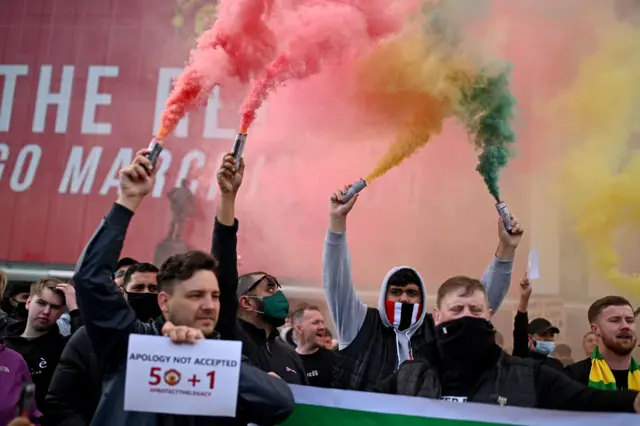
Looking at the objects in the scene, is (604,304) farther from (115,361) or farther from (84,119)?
(84,119)

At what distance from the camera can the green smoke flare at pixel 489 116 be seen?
6.24m

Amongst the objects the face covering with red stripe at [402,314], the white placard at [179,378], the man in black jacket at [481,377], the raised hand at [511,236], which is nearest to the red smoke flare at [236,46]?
the raised hand at [511,236]

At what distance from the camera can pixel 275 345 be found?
368cm

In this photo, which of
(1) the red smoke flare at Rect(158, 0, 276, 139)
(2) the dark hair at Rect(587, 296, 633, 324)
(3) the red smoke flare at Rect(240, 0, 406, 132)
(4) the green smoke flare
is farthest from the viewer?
(3) the red smoke flare at Rect(240, 0, 406, 132)

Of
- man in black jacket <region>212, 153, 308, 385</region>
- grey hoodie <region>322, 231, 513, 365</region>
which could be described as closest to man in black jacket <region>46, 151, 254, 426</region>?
man in black jacket <region>212, 153, 308, 385</region>

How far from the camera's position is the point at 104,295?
218 cm

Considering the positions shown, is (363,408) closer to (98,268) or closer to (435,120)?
(98,268)

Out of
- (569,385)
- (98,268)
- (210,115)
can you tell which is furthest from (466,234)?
(98,268)

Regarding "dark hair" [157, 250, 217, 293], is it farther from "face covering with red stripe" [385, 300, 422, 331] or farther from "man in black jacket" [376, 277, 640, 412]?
"face covering with red stripe" [385, 300, 422, 331]

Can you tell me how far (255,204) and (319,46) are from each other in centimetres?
279

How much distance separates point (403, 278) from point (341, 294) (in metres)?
0.32

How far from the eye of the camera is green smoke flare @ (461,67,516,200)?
6242mm

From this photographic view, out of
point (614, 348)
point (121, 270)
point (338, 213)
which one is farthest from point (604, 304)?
point (121, 270)

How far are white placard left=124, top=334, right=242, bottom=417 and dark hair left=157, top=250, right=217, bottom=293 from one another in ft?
0.71
